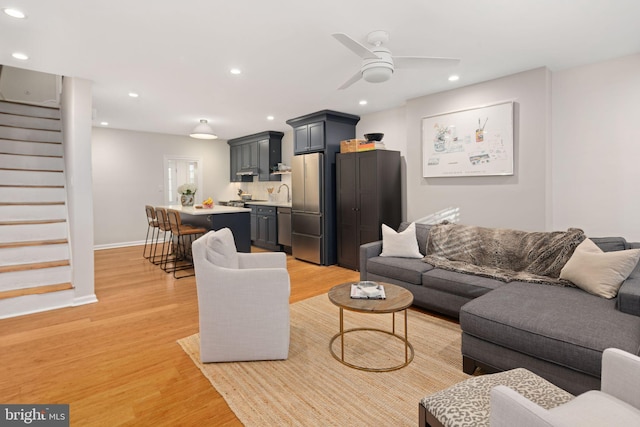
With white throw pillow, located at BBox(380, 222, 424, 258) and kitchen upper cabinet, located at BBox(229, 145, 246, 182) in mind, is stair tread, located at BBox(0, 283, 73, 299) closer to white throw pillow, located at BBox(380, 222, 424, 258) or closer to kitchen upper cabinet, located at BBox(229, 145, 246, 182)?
white throw pillow, located at BBox(380, 222, 424, 258)

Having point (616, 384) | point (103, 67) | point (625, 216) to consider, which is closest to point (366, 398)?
point (616, 384)

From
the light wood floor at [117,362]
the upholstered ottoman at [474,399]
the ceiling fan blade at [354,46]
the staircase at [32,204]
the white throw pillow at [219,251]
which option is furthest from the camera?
the staircase at [32,204]

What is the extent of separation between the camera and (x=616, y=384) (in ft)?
4.12

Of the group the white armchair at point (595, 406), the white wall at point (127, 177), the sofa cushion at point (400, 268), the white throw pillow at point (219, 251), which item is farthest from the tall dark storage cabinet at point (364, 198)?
the white wall at point (127, 177)

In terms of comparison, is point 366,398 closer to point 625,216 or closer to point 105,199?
point 625,216

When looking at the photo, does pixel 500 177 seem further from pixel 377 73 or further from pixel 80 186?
pixel 80 186

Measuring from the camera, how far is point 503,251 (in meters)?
3.33

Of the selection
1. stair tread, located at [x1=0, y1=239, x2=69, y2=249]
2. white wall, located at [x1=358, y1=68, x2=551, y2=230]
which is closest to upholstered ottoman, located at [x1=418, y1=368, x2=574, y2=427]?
white wall, located at [x1=358, y1=68, x2=551, y2=230]

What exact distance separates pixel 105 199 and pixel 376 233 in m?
5.73

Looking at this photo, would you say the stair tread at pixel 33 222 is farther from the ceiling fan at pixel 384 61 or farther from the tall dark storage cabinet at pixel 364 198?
the ceiling fan at pixel 384 61

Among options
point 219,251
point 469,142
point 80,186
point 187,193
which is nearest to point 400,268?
point 469,142

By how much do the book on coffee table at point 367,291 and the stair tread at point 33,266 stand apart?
3462 millimetres

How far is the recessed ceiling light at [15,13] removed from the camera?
2.34 metres

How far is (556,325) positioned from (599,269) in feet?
2.88
